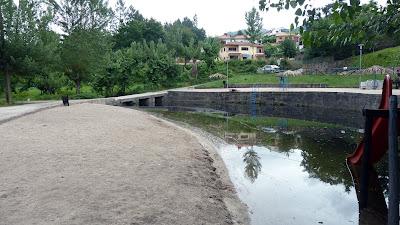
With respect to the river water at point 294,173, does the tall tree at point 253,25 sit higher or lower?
higher

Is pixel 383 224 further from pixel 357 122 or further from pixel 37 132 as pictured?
pixel 357 122

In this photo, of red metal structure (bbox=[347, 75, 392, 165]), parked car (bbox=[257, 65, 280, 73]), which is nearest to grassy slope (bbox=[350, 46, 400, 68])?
parked car (bbox=[257, 65, 280, 73])

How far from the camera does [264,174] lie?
10500 millimetres

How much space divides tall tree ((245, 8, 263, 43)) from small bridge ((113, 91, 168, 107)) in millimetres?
41715

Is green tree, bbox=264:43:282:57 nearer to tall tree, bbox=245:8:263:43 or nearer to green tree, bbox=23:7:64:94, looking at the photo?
tall tree, bbox=245:8:263:43

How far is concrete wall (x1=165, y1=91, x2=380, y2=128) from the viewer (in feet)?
82.1

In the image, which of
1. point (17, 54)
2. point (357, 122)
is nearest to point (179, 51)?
point (17, 54)

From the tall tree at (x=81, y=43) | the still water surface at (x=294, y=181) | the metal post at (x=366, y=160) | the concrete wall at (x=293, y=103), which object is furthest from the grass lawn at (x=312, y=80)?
the metal post at (x=366, y=160)

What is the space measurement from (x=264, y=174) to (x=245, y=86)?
110 feet

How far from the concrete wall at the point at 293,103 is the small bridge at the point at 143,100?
84 cm

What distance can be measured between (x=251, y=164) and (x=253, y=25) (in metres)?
68.5

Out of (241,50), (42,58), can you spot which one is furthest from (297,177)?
(241,50)

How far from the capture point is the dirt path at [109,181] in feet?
18.0

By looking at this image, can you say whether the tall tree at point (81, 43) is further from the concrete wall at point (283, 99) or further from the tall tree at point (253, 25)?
the tall tree at point (253, 25)
